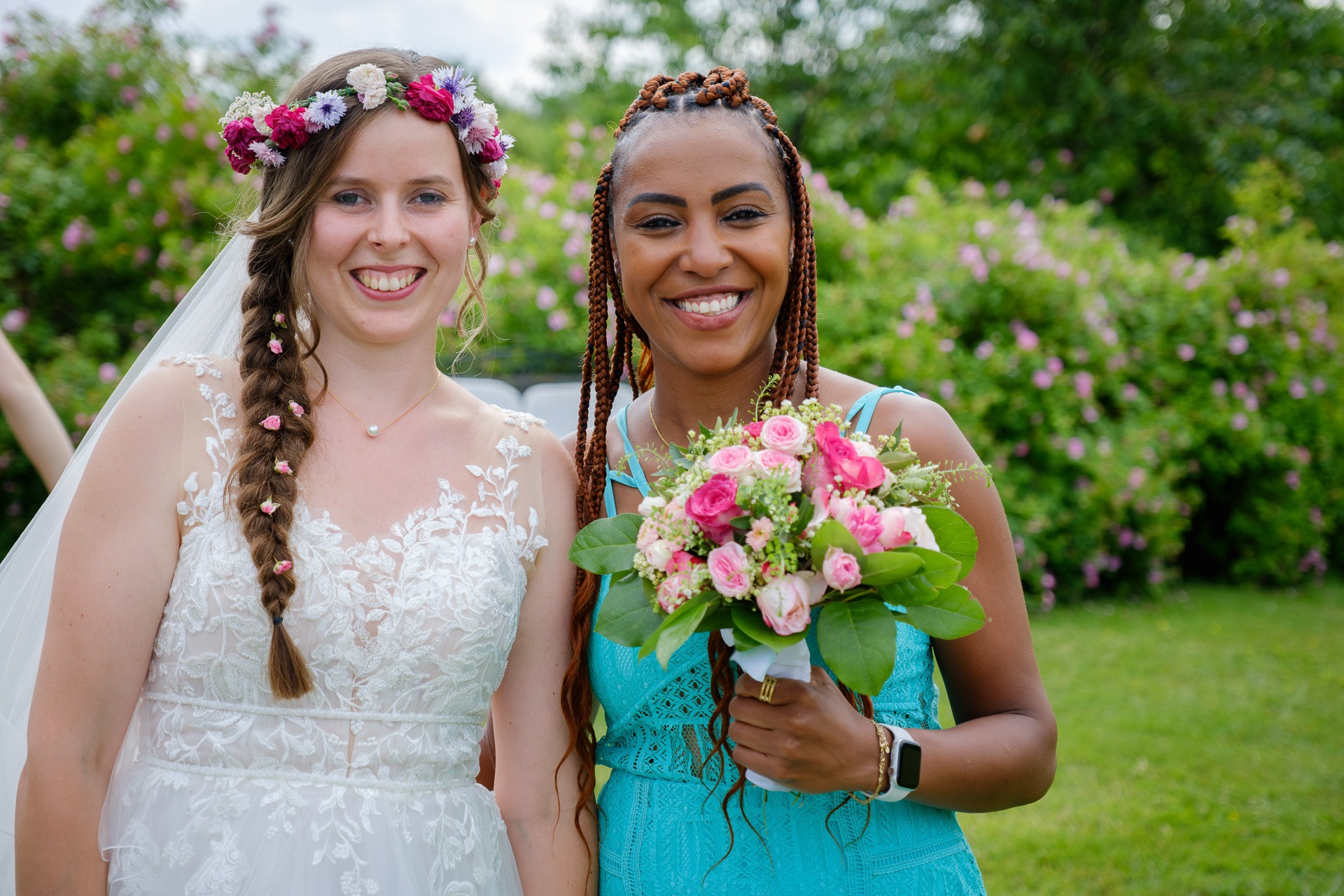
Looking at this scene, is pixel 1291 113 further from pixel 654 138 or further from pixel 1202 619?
pixel 654 138

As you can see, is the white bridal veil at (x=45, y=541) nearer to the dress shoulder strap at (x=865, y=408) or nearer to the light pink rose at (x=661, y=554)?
the light pink rose at (x=661, y=554)

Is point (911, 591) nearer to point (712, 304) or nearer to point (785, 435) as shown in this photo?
point (785, 435)

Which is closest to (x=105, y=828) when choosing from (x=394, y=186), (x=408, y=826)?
(x=408, y=826)

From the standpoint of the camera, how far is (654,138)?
2.48 metres

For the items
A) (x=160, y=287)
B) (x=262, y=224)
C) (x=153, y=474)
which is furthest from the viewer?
(x=160, y=287)

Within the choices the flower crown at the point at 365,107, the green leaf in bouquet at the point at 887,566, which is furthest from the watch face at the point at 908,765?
the flower crown at the point at 365,107

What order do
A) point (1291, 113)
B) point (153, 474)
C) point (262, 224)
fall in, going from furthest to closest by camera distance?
point (1291, 113), point (262, 224), point (153, 474)

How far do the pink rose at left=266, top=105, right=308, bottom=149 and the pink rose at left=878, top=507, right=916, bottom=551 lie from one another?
5.06ft

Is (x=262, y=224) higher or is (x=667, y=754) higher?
(x=262, y=224)

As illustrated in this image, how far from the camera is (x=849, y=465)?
1.83 metres

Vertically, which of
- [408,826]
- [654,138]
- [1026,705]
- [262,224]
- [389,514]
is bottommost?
[408,826]

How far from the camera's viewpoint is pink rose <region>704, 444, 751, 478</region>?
185 cm

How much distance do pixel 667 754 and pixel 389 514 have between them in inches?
32.9

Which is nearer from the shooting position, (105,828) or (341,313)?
(105,828)
